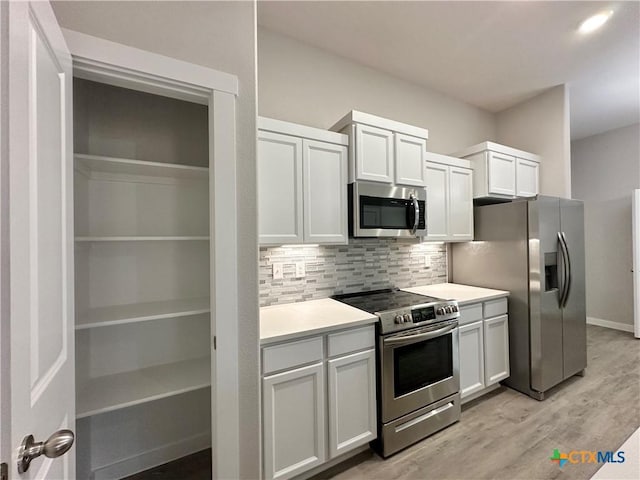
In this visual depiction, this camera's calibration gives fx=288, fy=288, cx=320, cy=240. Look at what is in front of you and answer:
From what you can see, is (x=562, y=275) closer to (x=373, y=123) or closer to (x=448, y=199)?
(x=448, y=199)

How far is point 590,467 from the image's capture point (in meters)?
1.80

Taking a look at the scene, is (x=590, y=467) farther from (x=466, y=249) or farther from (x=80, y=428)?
(x=80, y=428)

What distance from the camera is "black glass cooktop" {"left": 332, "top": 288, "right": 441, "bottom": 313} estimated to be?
6.88 feet

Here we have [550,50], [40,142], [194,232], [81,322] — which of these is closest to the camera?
[40,142]

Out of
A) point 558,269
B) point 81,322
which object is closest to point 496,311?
point 558,269

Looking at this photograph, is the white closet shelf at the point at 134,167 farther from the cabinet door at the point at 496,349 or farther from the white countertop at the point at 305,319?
the cabinet door at the point at 496,349

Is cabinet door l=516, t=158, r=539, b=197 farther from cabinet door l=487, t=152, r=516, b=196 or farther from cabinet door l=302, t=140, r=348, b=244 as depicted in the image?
cabinet door l=302, t=140, r=348, b=244

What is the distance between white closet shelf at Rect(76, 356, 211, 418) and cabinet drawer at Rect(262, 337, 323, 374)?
0.36 m

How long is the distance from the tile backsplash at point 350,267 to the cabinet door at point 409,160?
25.5 inches

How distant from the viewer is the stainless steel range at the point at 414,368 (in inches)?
75.0

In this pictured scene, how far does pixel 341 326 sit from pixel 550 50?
308 centimetres

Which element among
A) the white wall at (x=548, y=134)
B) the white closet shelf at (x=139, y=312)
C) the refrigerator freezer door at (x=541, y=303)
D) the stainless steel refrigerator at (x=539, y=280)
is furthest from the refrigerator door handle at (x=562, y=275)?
the white closet shelf at (x=139, y=312)

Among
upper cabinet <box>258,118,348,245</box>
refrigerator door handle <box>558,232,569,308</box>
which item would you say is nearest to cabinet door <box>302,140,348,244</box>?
upper cabinet <box>258,118,348,245</box>

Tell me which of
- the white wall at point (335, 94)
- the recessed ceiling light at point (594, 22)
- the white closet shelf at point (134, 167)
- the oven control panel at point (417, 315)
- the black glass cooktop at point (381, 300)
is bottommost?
the oven control panel at point (417, 315)
